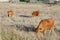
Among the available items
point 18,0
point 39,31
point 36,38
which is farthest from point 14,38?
point 18,0

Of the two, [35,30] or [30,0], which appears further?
[30,0]

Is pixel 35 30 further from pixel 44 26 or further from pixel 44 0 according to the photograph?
pixel 44 0

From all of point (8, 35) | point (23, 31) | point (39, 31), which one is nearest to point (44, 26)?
point (39, 31)

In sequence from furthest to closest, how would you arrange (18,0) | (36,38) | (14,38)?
(18,0), (36,38), (14,38)

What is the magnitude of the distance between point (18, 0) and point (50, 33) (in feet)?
87.5

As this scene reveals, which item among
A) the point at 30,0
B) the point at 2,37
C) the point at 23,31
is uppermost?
the point at 2,37

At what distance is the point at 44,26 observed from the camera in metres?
12.6

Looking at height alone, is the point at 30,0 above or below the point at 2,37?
below

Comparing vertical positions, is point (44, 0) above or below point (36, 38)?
below

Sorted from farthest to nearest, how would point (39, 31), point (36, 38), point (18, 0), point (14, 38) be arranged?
1. point (18, 0)
2. point (39, 31)
3. point (36, 38)
4. point (14, 38)

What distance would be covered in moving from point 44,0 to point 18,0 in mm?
4247

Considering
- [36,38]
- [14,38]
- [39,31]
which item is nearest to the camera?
[14,38]

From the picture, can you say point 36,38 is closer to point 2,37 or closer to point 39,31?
point 39,31

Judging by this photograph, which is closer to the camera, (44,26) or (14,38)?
(14,38)
